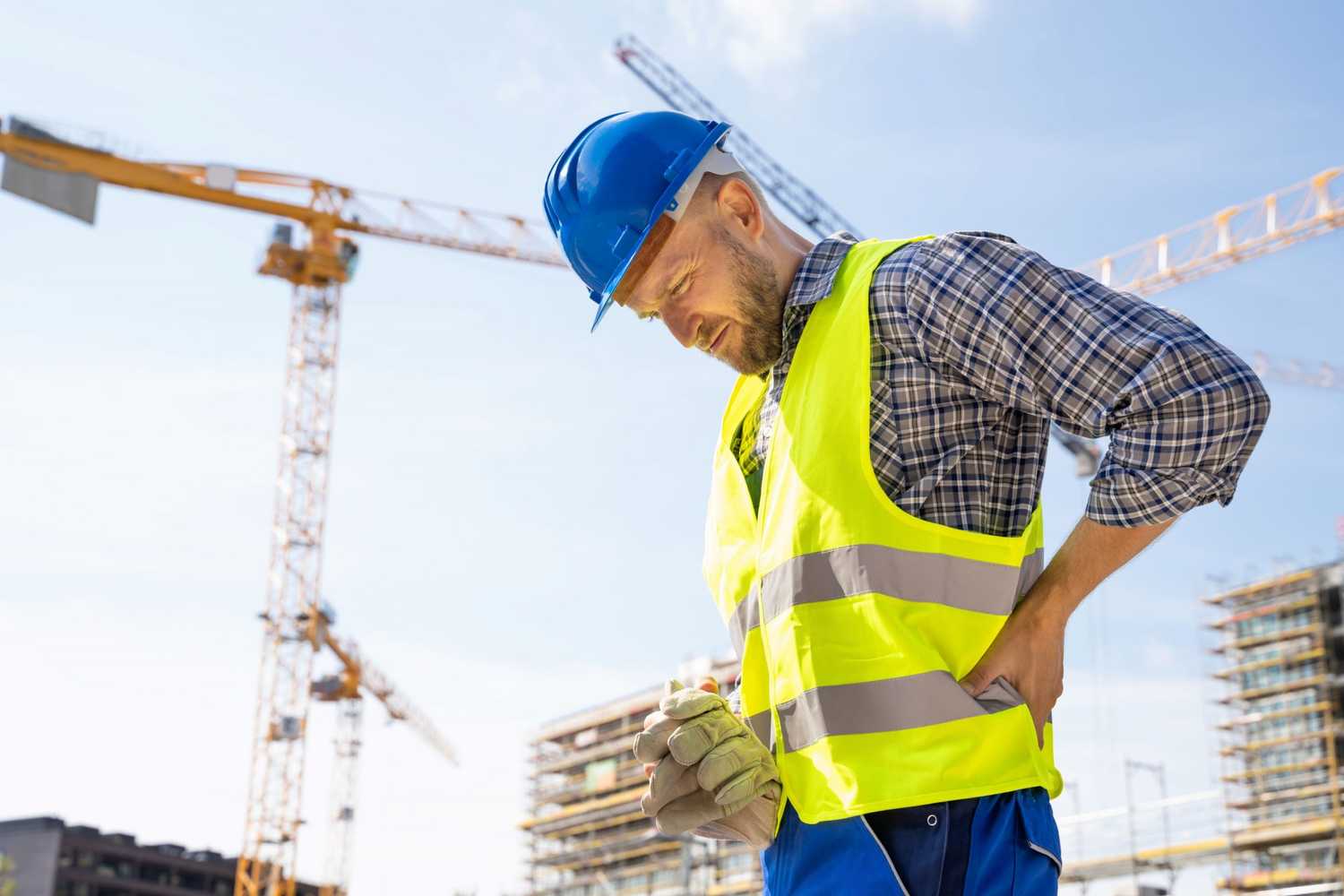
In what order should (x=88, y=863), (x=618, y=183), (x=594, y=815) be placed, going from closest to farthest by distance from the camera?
(x=618, y=183)
(x=88, y=863)
(x=594, y=815)

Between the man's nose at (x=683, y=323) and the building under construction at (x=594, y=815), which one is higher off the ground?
the building under construction at (x=594, y=815)

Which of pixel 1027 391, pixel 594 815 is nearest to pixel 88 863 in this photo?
pixel 594 815

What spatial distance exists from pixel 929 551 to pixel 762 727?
0.39 metres

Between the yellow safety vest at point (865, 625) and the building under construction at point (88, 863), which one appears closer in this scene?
the yellow safety vest at point (865, 625)

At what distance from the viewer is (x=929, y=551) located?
5.95ft

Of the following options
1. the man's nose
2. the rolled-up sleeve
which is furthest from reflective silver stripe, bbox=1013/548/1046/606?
the man's nose

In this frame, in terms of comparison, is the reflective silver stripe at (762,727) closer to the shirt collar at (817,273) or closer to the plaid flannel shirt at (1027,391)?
the plaid flannel shirt at (1027,391)

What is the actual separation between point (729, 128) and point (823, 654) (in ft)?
2.91

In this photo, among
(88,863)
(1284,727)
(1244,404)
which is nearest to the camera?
(1244,404)

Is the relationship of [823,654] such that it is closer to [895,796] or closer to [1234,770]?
[895,796]

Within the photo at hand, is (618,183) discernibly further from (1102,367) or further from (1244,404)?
(1244,404)

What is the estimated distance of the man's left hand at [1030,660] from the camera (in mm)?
1834

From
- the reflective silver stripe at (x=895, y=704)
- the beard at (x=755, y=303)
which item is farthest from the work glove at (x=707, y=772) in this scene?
the beard at (x=755, y=303)

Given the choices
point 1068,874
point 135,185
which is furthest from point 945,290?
point 1068,874
